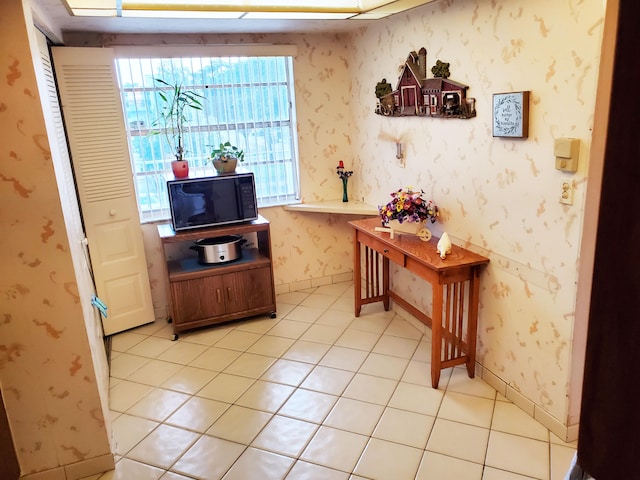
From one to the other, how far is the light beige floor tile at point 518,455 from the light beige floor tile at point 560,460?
2cm

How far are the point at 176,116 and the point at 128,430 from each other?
229 cm

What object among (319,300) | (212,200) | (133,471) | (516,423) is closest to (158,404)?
(133,471)

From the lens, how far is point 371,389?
9.21 feet

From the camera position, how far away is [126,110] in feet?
11.8

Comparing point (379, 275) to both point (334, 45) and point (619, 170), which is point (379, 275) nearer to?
point (334, 45)

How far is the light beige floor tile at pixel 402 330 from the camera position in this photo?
3.44 metres

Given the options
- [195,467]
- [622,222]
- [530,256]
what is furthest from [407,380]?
[622,222]

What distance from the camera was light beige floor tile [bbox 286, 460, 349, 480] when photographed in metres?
2.15

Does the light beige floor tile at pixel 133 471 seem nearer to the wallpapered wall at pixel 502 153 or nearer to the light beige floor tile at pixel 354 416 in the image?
the light beige floor tile at pixel 354 416

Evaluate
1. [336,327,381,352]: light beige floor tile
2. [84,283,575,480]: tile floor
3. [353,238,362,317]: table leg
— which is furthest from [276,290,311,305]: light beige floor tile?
[336,327,381,352]: light beige floor tile

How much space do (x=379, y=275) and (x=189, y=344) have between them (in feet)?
5.40

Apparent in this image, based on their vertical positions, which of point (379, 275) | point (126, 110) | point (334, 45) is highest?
point (334, 45)

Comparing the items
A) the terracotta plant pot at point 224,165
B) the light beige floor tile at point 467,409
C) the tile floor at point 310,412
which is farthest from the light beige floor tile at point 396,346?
the terracotta plant pot at point 224,165

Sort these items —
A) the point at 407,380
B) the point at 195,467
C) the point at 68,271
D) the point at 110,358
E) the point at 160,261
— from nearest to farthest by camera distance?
the point at 68,271, the point at 195,467, the point at 407,380, the point at 110,358, the point at 160,261
